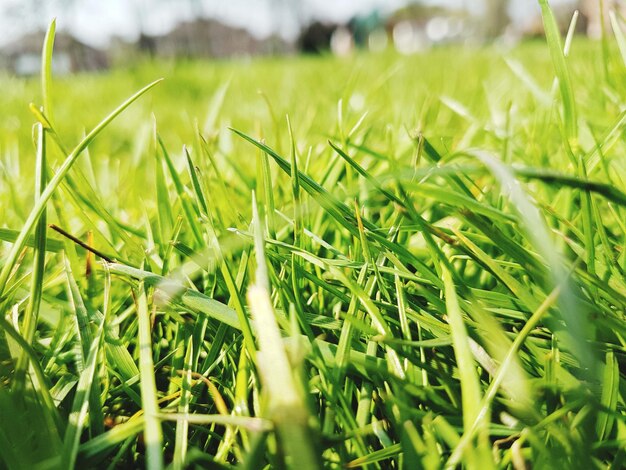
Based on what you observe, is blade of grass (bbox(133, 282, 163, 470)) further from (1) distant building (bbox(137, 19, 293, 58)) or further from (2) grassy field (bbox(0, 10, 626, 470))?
(1) distant building (bbox(137, 19, 293, 58))

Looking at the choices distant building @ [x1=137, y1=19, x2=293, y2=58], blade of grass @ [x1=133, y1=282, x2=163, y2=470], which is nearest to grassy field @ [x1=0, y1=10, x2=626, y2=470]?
blade of grass @ [x1=133, y1=282, x2=163, y2=470]

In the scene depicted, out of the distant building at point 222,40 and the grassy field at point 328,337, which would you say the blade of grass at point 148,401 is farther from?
the distant building at point 222,40

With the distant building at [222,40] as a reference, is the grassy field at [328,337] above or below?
below

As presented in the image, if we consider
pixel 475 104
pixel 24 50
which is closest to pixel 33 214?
pixel 475 104

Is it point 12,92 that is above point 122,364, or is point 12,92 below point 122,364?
above

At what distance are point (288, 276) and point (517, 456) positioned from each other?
→ 18 centimetres

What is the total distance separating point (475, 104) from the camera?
103 centimetres

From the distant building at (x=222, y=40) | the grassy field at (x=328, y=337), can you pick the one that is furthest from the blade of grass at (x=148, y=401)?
the distant building at (x=222, y=40)

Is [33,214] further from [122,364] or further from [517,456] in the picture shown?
[517,456]

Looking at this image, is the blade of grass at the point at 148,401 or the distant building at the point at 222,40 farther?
the distant building at the point at 222,40

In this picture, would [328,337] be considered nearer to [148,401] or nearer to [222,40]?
[148,401]

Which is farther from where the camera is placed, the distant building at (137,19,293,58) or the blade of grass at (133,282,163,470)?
the distant building at (137,19,293,58)

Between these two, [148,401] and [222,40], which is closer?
[148,401]

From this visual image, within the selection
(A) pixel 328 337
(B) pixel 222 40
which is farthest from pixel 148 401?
(B) pixel 222 40
